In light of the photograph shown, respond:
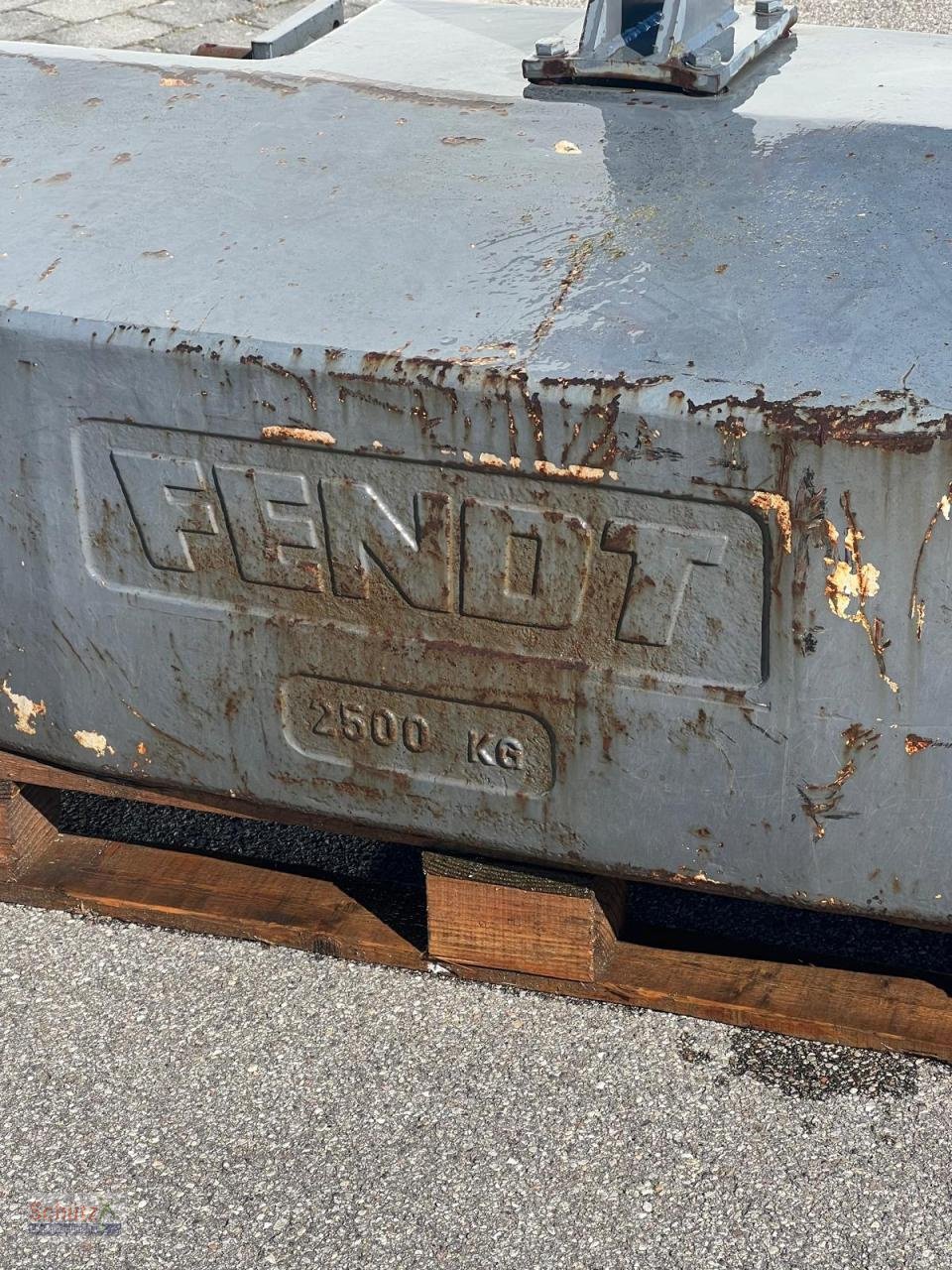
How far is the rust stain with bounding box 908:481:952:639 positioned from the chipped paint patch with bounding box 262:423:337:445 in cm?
62

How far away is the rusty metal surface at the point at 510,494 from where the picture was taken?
153 centimetres

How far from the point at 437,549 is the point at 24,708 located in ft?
2.11

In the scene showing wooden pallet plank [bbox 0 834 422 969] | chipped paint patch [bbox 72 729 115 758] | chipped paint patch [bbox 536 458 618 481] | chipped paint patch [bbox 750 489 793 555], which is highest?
chipped paint patch [bbox 536 458 618 481]

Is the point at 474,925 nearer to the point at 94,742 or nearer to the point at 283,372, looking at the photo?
the point at 94,742

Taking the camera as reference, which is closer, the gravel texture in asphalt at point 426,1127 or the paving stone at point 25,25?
the gravel texture in asphalt at point 426,1127

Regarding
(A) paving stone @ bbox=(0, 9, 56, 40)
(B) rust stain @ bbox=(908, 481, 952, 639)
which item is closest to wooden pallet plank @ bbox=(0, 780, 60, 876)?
(B) rust stain @ bbox=(908, 481, 952, 639)

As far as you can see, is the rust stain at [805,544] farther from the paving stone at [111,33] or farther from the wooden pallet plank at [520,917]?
the paving stone at [111,33]

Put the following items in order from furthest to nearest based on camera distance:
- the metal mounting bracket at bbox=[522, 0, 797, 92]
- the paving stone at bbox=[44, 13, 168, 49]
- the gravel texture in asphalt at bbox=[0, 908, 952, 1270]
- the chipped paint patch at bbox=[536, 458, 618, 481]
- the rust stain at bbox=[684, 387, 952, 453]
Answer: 1. the paving stone at bbox=[44, 13, 168, 49]
2. the metal mounting bracket at bbox=[522, 0, 797, 92]
3. the gravel texture in asphalt at bbox=[0, 908, 952, 1270]
4. the chipped paint patch at bbox=[536, 458, 618, 481]
5. the rust stain at bbox=[684, 387, 952, 453]

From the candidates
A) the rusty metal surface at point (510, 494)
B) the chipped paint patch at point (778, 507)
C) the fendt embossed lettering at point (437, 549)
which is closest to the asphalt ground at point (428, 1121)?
the rusty metal surface at point (510, 494)

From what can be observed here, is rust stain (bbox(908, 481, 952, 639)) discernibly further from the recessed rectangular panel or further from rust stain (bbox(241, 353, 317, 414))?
rust stain (bbox(241, 353, 317, 414))

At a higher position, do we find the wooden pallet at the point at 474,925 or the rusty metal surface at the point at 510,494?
the rusty metal surface at the point at 510,494

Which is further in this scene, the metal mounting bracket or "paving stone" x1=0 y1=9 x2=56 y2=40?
"paving stone" x1=0 y1=9 x2=56 y2=40

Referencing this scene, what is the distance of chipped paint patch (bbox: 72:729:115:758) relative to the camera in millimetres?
1926

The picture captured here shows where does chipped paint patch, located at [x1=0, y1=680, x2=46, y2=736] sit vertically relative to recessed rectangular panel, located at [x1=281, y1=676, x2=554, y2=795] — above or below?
below
